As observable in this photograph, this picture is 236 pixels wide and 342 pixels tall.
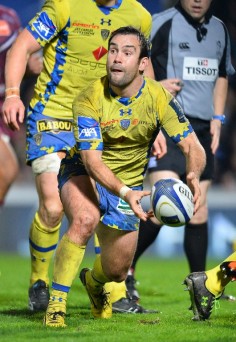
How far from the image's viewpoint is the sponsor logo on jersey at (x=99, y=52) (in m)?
7.60

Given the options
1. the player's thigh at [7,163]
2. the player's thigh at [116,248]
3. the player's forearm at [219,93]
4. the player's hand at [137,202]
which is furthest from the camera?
the player's thigh at [7,163]

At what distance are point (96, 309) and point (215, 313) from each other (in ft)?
2.80

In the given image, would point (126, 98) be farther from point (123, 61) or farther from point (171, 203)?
point (171, 203)

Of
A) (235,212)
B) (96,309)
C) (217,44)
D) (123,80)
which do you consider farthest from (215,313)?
(235,212)

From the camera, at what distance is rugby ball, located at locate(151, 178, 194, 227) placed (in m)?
5.99

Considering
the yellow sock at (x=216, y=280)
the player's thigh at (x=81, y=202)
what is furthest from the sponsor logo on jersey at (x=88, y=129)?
the yellow sock at (x=216, y=280)

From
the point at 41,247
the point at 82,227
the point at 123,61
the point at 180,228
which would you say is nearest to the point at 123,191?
the point at 82,227

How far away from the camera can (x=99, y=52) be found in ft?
25.0

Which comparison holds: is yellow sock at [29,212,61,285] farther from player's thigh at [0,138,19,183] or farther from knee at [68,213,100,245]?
player's thigh at [0,138,19,183]

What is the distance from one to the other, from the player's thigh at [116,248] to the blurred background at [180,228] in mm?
7699

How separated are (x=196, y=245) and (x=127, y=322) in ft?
6.93

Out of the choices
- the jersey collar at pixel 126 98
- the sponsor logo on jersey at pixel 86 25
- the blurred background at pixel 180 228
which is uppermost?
the sponsor logo on jersey at pixel 86 25

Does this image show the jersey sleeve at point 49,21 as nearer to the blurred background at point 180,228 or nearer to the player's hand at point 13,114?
the player's hand at point 13,114

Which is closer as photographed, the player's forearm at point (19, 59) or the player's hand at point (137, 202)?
the player's hand at point (137, 202)
